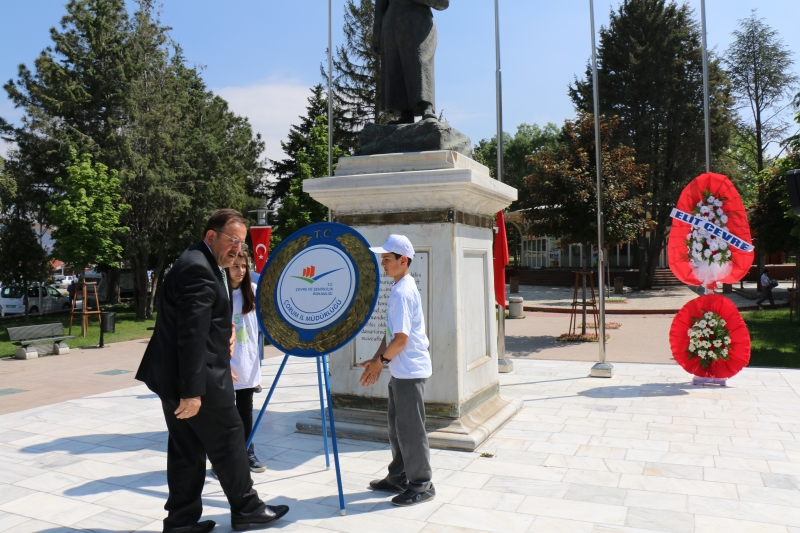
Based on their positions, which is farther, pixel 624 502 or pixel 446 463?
pixel 446 463

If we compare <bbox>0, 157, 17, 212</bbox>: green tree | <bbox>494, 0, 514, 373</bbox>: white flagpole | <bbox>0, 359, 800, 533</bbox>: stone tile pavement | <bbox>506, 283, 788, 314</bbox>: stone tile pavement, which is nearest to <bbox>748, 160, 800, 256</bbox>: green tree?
<bbox>506, 283, 788, 314</bbox>: stone tile pavement

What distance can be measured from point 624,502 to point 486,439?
1701mm

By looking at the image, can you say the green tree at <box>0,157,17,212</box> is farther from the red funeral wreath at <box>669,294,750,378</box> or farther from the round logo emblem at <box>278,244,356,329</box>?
the red funeral wreath at <box>669,294,750,378</box>

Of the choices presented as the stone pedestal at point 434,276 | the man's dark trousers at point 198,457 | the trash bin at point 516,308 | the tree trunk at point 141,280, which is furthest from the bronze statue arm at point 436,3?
the tree trunk at point 141,280

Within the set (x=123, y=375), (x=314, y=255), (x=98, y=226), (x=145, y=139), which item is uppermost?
(x=145, y=139)

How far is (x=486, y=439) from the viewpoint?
18.7ft

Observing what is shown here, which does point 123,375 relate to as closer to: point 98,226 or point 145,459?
point 145,459

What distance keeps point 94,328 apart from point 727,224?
20.1m

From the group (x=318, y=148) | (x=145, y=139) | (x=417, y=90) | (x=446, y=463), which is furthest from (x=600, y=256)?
(x=318, y=148)

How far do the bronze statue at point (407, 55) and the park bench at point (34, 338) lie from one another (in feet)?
39.3

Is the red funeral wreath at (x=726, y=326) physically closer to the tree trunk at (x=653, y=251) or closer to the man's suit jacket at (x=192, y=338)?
the man's suit jacket at (x=192, y=338)

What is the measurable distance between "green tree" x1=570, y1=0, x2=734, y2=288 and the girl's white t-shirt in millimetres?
30965

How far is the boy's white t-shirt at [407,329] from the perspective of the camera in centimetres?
409

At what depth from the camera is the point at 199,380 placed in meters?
3.35
